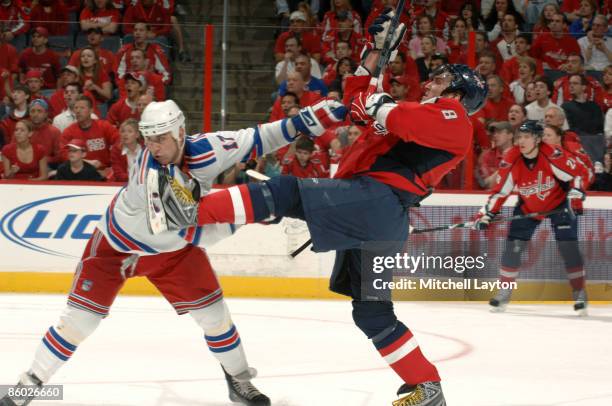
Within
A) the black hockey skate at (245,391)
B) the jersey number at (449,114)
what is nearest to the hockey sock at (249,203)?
the jersey number at (449,114)

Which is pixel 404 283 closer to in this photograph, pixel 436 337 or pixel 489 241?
pixel 436 337

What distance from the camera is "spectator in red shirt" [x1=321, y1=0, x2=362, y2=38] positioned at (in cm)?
790

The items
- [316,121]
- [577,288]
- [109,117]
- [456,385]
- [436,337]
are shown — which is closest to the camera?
[316,121]

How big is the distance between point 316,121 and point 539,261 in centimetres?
430

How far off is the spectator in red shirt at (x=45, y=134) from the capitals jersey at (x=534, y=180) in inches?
124

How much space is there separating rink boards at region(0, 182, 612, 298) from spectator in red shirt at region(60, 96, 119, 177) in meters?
0.24

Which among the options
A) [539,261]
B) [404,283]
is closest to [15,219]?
[404,283]

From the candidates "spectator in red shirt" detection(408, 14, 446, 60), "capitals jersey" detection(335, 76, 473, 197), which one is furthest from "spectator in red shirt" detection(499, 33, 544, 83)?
"capitals jersey" detection(335, 76, 473, 197)

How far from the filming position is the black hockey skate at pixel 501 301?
7.18 metres

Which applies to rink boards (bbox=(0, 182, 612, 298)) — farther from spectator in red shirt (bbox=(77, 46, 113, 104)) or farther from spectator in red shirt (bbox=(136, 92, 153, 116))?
spectator in red shirt (bbox=(77, 46, 113, 104))

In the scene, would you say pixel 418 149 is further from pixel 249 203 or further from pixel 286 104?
pixel 286 104

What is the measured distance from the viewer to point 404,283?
623 centimetres

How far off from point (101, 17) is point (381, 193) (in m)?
5.42

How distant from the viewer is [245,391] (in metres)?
4.05
